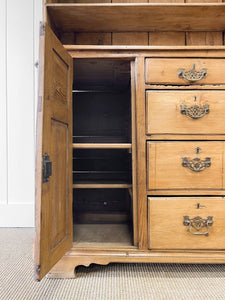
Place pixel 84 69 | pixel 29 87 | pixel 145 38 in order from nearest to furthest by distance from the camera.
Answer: pixel 84 69 → pixel 145 38 → pixel 29 87

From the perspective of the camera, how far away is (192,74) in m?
0.94

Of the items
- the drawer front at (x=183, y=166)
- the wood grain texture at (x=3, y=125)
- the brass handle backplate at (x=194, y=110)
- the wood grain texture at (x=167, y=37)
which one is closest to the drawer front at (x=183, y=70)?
the brass handle backplate at (x=194, y=110)

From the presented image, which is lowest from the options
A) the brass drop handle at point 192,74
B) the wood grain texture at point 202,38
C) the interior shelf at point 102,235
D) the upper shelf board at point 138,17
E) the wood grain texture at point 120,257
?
the wood grain texture at point 120,257

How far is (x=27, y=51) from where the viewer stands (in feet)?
5.16

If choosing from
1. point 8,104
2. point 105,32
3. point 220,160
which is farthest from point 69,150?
point 8,104

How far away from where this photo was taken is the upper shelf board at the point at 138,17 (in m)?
1.05

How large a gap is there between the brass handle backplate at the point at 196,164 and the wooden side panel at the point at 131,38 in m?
0.78

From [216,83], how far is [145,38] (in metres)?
0.58

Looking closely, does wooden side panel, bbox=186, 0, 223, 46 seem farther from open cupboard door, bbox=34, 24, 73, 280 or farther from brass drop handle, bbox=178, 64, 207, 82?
open cupboard door, bbox=34, 24, 73, 280

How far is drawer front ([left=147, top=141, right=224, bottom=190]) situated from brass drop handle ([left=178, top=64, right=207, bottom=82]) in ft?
0.88

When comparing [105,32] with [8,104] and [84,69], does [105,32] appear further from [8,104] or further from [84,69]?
[8,104]

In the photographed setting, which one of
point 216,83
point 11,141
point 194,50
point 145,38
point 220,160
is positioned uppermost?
point 145,38

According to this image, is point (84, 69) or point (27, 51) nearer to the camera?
point (84, 69)

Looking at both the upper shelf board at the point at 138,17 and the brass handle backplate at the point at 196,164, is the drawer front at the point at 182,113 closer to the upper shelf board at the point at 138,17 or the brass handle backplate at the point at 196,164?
the brass handle backplate at the point at 196,164
